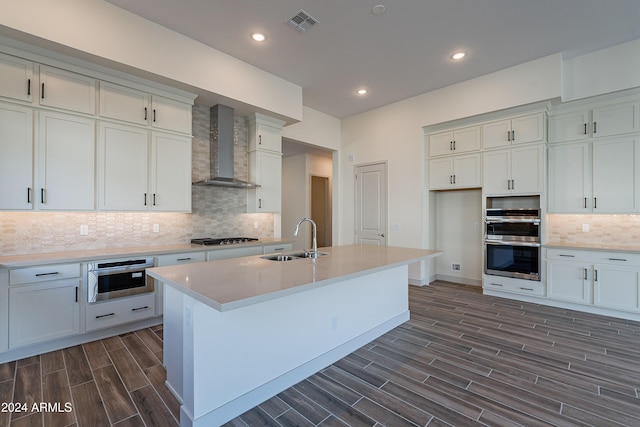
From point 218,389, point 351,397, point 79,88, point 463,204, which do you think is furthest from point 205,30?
point 463,204

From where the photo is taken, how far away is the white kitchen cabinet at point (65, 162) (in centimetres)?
276

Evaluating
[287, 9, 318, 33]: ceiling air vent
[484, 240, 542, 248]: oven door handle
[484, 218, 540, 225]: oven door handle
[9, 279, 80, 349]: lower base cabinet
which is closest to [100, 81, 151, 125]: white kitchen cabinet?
[9, 279, 80, 349]: lower base cabinet

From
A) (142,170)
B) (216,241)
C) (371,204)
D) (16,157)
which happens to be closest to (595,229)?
(371,204)

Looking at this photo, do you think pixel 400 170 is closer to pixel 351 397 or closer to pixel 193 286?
pixel 351 397

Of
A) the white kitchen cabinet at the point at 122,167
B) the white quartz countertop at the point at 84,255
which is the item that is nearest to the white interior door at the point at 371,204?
the white quartz countertop at the point at 84,255

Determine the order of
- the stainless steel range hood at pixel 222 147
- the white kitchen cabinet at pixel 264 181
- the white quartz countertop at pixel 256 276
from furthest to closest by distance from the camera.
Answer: the white kitchen cabinet at pixel 264 181 < the stainless steel range hood at pixel 222 147 < the white quartz countertop at pixel 256 276

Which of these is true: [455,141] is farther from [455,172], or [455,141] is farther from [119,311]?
[119,311]

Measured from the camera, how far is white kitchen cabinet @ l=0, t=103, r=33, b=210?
8.41ft

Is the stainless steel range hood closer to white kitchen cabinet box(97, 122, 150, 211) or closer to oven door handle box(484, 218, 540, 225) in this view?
white kitchen cabinet box(97, 122, 150, 211)

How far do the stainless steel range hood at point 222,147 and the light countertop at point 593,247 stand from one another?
442 centimetres

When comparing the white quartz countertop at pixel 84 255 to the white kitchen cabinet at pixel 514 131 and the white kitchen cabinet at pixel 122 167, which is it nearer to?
the white kitchen cabinet at pixel 122 167

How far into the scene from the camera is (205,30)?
325 centimetres

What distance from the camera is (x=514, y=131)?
14.0ft

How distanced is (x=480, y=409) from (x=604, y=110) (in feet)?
14.0
